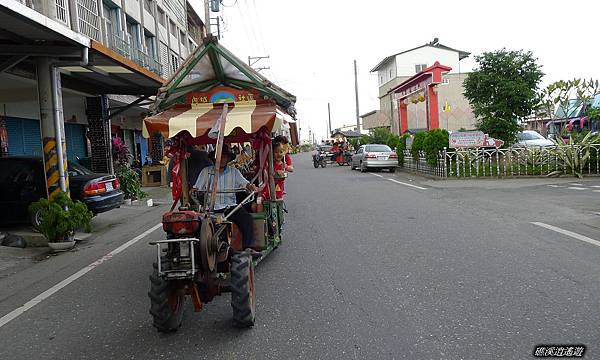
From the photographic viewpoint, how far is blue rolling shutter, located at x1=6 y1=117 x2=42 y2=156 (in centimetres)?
1545

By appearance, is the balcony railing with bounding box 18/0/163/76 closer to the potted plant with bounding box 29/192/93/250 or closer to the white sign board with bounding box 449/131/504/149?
the potted plant with bounding box 29/192/93/250

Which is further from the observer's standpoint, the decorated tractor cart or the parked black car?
the parked black car

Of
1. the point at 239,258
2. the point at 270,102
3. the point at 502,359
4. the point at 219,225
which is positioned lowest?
the point at 502,359

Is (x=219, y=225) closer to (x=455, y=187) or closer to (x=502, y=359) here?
(x=502, y=359)

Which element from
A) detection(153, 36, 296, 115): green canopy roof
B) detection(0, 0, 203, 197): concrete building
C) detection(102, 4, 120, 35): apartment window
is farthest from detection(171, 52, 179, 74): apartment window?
detection(153, 36, 296, 115): green canopy roof

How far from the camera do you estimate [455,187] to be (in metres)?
15.5

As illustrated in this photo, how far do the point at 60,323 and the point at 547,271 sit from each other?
17.0 feet

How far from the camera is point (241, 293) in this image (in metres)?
4.38

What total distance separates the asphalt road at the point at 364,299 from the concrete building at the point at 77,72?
12.4 feet

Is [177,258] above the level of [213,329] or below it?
above

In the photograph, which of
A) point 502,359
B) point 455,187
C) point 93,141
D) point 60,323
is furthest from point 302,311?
point 93,141

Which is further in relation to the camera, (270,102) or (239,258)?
(270,102)

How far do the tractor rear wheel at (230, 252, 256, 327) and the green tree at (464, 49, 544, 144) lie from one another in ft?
65.4

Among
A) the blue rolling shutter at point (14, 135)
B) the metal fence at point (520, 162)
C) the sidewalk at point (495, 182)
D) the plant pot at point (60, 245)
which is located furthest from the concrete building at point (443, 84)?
the plant pot at point (60, 245)
